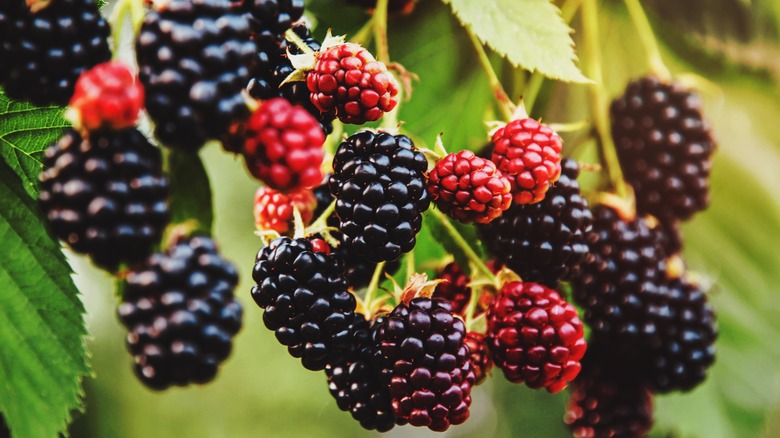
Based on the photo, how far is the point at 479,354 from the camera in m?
1.06

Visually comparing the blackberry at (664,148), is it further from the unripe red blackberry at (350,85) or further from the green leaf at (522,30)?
the unripe red blackberry at (350,85)

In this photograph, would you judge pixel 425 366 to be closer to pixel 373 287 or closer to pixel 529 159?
pixel 373 287

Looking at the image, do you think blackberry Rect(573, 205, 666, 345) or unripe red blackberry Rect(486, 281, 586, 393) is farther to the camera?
blackberry Rect(573, 205, 666, 345)

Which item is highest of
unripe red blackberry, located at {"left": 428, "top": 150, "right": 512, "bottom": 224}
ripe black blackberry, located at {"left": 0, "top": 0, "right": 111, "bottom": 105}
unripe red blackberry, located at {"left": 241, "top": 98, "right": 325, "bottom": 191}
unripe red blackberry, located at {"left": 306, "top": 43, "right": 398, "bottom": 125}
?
ripe black blackberry, located at {"left": 0, "top": 0, "right": 111, "bottom": 105}

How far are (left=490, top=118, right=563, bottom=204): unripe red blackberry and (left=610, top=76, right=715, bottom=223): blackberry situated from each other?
50cm

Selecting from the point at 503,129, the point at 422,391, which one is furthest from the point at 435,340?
the point at 503,129

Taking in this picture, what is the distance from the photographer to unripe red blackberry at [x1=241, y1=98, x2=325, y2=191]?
2.26 feet

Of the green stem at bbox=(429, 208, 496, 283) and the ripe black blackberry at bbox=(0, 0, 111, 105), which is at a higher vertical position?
the ripe black blackberry at bbox=(0, 0, 111, 105)

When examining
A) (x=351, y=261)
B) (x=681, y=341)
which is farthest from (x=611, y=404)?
(x=351, y=261)

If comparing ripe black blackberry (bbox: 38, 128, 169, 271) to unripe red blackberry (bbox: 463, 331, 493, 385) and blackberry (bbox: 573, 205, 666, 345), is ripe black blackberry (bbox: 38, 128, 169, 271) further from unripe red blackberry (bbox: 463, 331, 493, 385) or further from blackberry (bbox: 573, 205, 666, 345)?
blackberry (bbox: 573, 205, 666, 345)

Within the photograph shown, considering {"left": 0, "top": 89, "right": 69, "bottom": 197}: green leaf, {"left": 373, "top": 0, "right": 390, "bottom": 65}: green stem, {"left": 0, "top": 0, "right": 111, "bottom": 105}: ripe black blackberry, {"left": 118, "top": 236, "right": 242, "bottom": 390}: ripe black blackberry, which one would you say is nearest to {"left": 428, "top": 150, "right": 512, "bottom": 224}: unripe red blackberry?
{"left": 373, "top": 0, "right": 390, "bottom": 65}: green stem

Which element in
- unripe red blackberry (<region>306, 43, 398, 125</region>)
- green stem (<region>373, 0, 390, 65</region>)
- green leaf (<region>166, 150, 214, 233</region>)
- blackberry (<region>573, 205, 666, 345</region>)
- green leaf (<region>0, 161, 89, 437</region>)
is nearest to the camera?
green leaf (<region>166, 150, 214, 233</region>)

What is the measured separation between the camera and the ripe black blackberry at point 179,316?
67 cm

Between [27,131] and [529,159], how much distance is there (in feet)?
2.52
